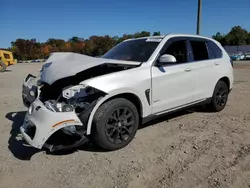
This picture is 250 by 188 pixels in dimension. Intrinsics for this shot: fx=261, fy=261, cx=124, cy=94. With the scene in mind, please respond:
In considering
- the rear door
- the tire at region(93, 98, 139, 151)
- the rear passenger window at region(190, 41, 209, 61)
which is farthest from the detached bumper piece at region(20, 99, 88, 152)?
the rear passenger window at region(190, 41, 209, 61)

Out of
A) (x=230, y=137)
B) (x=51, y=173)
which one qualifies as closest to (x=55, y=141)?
(x=51, y=173)

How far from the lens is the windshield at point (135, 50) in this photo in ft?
15.4

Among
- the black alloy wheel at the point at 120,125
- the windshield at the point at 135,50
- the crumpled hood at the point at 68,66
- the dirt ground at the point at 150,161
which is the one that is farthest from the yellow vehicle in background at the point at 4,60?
the black alloy wheel at the point at 120,125

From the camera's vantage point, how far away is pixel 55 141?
378 cm

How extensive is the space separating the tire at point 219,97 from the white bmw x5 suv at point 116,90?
0.52 ft

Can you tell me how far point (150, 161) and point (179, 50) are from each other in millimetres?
2444

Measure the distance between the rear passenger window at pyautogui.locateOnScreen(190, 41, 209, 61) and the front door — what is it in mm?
254

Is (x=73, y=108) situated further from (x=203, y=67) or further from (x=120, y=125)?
(x=203, y=67)

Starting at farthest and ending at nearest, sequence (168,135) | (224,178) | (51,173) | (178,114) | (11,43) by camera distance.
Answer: (11,43) < (178,114) < (168,135) < (51,173) < (224,178)

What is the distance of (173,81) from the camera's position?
4.70 m

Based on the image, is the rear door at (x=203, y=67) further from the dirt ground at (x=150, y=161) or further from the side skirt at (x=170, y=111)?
the dirt ground at (x=150, y=161)

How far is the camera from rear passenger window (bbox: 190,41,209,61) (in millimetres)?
5359

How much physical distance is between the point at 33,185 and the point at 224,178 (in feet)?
7.47

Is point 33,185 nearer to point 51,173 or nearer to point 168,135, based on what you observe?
point 51,173
